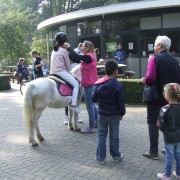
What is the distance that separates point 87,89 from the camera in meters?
7.51

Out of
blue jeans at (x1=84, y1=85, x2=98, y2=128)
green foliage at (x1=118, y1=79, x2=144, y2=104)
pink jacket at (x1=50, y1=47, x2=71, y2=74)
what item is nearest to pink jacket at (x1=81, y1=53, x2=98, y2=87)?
blue jeans at (x1=84, y1=85, x2=98, y2=128)

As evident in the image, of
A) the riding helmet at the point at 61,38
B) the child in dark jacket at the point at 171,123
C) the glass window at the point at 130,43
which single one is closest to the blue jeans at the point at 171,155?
the child in dark jacket at the point at 171,123

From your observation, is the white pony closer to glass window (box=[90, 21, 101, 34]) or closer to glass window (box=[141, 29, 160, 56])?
glass window (box=[141, 29, 160, 56])

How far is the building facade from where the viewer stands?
1809 cm

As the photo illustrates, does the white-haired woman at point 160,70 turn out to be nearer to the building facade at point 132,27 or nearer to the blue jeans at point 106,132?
the blue jeans at point 106,132

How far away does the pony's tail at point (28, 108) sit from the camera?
21.5 feet

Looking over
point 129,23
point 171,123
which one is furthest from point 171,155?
point 129,23

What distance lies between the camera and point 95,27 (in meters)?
21.2

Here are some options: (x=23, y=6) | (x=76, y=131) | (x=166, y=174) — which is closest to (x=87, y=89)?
(x=76, y=131)

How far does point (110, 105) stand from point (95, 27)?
16402 mm

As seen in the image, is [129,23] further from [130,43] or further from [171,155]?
[171,155]

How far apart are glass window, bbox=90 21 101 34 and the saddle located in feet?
46.3

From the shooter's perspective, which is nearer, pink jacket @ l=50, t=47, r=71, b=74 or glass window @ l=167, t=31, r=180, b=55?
pink jacket @ l=50, t=47, r=71, b=74

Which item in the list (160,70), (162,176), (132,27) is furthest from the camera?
(132,27)
